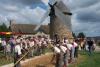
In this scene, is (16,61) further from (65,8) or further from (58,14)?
(65,8)

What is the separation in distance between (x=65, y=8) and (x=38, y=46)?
2137 centimetres

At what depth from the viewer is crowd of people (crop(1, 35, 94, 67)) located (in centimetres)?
2102

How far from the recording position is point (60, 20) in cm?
4988

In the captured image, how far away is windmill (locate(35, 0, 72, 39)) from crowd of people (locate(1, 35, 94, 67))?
10.0m

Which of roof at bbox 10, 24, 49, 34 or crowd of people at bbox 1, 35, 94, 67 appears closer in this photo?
crowd of people at bbox 1, 35, 94, 67

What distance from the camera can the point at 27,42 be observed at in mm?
29531

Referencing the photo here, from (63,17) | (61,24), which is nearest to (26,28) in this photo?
(61,24)

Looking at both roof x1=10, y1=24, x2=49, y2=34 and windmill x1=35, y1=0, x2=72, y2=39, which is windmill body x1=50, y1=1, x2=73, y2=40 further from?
roof x1=10, y1=24, x2=49, y2=34

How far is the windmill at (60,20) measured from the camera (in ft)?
159

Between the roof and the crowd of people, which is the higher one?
the roof

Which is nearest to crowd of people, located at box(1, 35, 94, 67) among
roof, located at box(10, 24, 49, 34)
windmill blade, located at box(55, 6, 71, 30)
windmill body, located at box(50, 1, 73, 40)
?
windmill blade, located at box(55, 6, 71, 30)

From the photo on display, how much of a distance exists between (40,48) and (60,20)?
1664 cm

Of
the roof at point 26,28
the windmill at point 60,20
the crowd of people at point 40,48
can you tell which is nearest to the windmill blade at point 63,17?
the windmill at point 60,20

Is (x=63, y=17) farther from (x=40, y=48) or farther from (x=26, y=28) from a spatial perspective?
(x=26, y=28)
